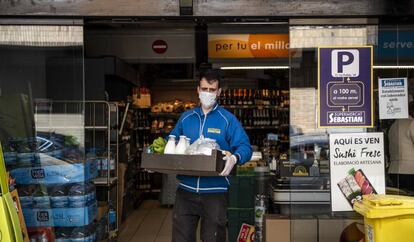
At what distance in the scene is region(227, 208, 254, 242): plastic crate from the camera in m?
5.88

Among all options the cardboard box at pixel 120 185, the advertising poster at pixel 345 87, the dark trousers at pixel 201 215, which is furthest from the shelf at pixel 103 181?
the advertising poster at pixel 345 87

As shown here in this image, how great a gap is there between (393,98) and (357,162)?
2.42 ft

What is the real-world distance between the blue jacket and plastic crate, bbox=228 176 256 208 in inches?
73.7

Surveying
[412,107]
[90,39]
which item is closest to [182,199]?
[412,107]

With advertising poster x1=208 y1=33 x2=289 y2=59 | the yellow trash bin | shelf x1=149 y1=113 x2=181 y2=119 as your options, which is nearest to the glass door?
the yellow trash bin

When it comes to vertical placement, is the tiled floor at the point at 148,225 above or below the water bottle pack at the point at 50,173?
below

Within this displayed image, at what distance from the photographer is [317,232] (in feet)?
16.4

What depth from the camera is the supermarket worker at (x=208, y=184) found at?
13.2ft

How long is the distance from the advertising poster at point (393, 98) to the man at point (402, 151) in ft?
0.36

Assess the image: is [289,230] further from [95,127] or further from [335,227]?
[95,127]

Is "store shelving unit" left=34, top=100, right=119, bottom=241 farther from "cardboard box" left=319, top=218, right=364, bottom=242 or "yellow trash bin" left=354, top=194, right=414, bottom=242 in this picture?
"yellow trash bin" left=354, top=194, right=414, bottom=242

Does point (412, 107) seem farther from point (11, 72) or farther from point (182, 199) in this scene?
point (11, 72)

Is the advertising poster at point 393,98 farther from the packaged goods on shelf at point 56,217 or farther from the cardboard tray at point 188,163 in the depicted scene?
the packaged goods on shelf at point 56,217

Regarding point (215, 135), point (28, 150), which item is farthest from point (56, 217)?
point (215, 135)
